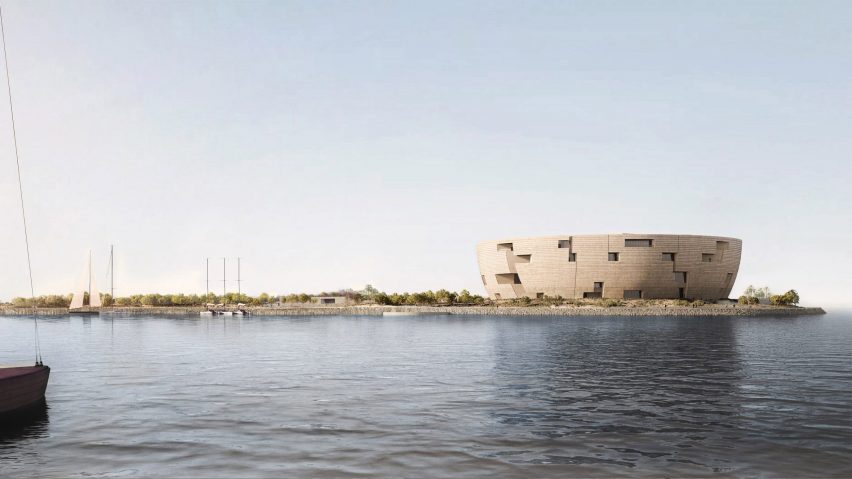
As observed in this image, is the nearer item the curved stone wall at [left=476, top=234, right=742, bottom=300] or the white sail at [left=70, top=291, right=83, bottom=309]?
the curved stone wall at [left=476, top=234, right=742, bottom=300]

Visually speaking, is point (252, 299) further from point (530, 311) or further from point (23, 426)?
point (23, 426)

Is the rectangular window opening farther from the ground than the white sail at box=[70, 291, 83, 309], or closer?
farther from the ground

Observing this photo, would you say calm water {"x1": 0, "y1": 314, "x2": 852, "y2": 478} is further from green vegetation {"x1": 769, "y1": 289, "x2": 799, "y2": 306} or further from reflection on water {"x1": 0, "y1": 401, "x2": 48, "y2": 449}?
green vegetation {"x1": 769, "y1": 289, "x2": 799, "y2": 306}

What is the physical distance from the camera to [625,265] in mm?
128375

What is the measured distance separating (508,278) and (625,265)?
79.7ft

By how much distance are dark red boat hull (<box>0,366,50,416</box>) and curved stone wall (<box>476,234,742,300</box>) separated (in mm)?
113944

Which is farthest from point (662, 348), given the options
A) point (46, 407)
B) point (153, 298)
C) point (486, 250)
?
point (153, 298)

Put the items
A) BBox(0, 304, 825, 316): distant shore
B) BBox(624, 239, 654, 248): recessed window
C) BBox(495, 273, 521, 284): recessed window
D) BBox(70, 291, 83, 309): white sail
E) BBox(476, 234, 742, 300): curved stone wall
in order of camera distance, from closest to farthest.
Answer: BBox(0, 304, 825, 316): distant shore → BBox(624, 239, 654, 248): recessed window → BBox(476, 234, 742, 300): curved stone wall → BBox(70, 291, 83, 309): white sail → BBox(495, 273, 521, 284): recessed window

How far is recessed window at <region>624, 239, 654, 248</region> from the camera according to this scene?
127812 millimetres

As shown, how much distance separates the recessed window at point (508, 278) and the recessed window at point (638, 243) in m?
22.8

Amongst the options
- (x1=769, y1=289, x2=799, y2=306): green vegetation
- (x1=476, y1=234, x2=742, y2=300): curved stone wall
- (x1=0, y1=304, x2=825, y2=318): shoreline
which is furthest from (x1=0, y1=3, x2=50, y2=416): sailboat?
(x1=769, y1=289, x2=799, y2=306): green vegetation

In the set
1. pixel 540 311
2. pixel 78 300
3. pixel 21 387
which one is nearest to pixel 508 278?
pixel 540 311

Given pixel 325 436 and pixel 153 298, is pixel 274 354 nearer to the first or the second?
pixel 325 436

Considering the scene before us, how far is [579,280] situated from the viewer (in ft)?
428
